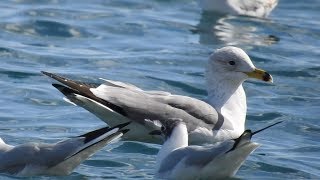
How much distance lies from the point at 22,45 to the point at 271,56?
3.36 m

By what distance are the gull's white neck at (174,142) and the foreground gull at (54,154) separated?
1.33 feet

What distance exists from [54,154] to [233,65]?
284 centimetres

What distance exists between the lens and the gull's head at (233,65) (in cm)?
1128

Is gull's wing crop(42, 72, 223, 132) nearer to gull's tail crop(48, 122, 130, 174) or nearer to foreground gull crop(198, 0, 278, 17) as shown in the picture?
gull's tail crop(48, 122, 130, 174)

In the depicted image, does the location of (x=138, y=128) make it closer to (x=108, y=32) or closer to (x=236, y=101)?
(x=236, y=101)

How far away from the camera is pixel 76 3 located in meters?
18.7

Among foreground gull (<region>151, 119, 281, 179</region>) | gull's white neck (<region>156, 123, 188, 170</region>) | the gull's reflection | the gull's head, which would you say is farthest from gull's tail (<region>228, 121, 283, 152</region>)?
the gull's reflection

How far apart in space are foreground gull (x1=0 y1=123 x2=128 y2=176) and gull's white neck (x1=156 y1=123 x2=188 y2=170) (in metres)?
0.41

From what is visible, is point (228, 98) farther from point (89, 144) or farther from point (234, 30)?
point (234, 30)

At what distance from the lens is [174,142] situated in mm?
9352

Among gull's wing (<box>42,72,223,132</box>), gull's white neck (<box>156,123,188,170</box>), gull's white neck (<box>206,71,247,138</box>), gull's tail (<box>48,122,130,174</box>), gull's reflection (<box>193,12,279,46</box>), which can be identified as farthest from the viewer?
gull's reflection (<box>193,12,279,46</box>)

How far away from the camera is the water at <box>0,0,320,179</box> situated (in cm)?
1088

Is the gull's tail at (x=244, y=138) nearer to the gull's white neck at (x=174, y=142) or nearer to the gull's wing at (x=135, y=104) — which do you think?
the gull's white neck at (x=174, y=142)

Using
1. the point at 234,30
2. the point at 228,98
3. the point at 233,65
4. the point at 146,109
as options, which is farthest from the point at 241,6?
the point at 146,109
